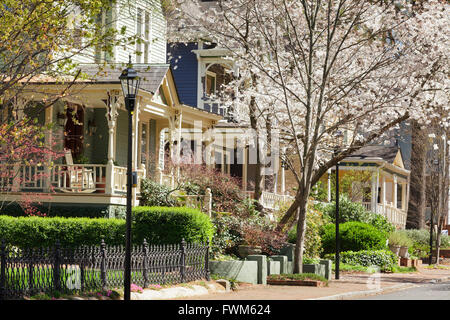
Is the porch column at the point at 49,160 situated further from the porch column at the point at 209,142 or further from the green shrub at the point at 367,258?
the green shrub at the point at 367,258

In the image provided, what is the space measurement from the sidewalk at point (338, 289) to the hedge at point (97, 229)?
252cm

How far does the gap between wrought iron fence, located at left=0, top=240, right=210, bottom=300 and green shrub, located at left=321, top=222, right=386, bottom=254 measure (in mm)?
12812

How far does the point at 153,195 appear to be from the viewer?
2489 centimetres

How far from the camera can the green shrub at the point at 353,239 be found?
30.9 metres

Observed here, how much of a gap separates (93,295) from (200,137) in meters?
17.0

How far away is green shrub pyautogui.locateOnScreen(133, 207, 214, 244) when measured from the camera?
66.5 feet

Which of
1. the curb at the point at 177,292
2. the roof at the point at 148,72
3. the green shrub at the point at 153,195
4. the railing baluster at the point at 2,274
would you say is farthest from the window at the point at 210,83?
the railing baluster at the point at 2,274

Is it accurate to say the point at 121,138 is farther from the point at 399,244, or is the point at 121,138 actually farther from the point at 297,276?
the point at 399,244

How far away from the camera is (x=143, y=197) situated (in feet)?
81.8

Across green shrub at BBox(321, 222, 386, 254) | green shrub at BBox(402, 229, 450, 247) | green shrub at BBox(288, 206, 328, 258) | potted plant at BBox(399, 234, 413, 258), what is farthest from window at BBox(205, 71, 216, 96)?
green shrub at BBox(402, 229, 450, 247)

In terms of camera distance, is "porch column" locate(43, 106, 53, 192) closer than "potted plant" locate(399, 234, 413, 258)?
Yes

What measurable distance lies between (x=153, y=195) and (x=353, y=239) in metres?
10.1

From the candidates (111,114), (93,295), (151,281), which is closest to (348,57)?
(111,114)

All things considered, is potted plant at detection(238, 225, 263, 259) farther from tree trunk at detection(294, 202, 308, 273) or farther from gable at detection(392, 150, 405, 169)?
gable at detection(392, 150, 405, 169)
